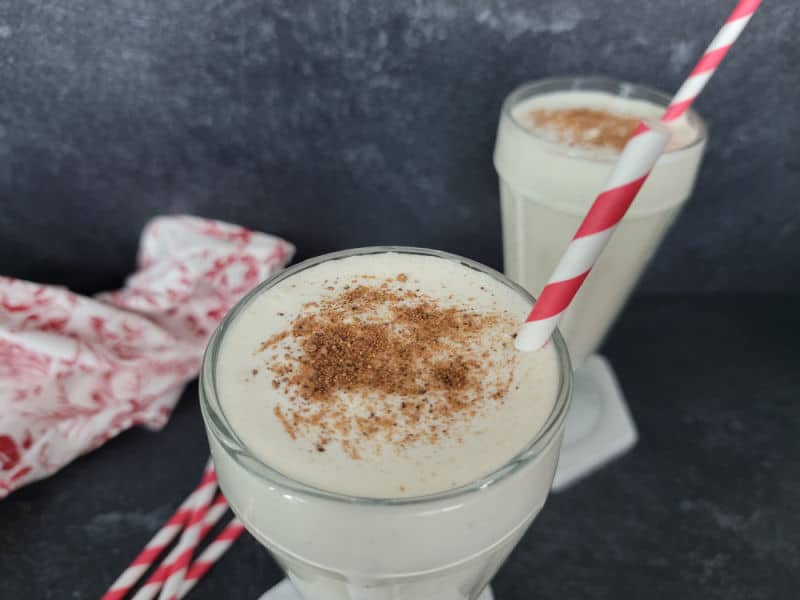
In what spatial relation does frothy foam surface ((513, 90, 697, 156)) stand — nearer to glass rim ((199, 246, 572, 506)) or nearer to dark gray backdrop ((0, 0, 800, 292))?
dark gray backdrop ((0, 0, 800, 292))

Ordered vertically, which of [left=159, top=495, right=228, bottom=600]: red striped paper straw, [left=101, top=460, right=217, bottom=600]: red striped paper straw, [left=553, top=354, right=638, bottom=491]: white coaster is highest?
[left=553, top=354, right=638, bottom=491]: white coaster

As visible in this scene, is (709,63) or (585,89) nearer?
(709,63)

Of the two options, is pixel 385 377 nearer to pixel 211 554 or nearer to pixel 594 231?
pixel 594 231

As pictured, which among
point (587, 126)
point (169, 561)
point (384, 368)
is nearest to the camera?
point (384, 368)

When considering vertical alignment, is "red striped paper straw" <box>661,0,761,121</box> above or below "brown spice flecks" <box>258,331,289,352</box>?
above

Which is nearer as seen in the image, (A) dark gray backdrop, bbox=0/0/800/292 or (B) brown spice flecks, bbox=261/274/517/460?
(B) brown spice flecks, bbox=261/274/517/460

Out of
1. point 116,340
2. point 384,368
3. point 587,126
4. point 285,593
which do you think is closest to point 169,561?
point 285,593

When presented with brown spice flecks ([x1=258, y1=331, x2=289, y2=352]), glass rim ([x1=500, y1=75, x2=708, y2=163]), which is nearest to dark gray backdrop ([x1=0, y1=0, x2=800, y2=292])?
glass rim ([x1=500, y1=75, x2=708, y2=163])
